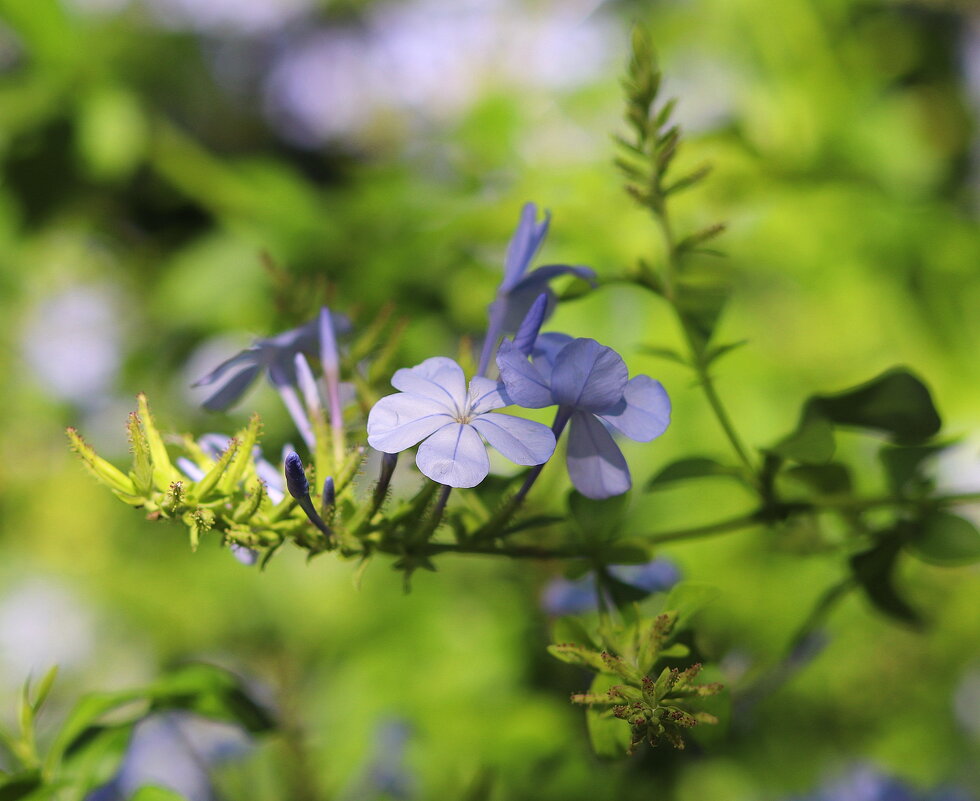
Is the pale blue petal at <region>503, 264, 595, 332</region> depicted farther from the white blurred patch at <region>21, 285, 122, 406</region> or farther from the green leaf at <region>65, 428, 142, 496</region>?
the white blurred patch at <region>21, 285, 122, 406</region>

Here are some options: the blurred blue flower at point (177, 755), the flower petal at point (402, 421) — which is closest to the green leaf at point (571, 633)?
the flower petal at point (402, 421)

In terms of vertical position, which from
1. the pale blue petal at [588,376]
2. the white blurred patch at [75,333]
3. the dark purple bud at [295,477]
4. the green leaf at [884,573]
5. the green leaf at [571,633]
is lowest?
the white blurred patch at [75,333]

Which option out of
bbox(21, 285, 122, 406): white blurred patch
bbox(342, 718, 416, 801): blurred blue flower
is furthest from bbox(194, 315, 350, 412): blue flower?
bbox(21, 285, 122, 406): white blurred patch

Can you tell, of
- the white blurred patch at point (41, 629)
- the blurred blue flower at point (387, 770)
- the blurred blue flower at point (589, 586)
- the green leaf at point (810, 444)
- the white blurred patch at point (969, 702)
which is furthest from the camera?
the white blurred patch at point (41, 629)

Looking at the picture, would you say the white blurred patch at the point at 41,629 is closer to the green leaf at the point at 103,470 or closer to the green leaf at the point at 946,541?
the green leaf at the point at 103,470

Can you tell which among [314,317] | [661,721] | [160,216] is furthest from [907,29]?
[661,721]

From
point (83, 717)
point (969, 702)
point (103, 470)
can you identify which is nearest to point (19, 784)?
point (83, 717)

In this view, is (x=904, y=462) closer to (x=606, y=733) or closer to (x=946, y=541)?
(x=946, y=541)
